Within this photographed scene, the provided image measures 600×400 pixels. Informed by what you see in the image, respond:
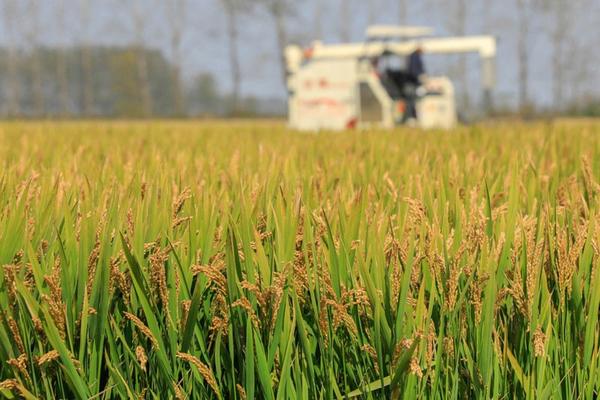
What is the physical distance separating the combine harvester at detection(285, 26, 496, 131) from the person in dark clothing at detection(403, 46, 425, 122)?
0.14 meters

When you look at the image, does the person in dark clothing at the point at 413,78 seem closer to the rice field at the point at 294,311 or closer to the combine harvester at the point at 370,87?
the combine harvester at the point at 370,87

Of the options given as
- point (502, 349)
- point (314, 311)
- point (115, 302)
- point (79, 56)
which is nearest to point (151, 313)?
point (115, 302)

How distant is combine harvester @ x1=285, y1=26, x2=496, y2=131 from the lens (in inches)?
529

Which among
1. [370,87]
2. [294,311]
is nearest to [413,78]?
[370,87]

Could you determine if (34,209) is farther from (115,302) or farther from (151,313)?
(151,313)

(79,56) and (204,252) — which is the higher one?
(79,56)

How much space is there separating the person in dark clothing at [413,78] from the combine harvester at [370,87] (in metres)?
0.14

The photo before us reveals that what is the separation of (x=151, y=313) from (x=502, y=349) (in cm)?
76

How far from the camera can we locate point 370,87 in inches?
528

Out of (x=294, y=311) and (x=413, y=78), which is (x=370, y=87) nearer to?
(x=413, y=78)

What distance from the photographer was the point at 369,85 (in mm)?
13430

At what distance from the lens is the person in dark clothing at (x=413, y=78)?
44.2 feet

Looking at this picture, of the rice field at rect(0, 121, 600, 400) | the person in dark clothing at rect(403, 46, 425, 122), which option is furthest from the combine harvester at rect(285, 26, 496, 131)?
the rice field at rect(0, 121, 600, 400)

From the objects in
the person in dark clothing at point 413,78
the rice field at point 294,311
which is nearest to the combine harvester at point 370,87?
the person in dark clothing at point 413,78
